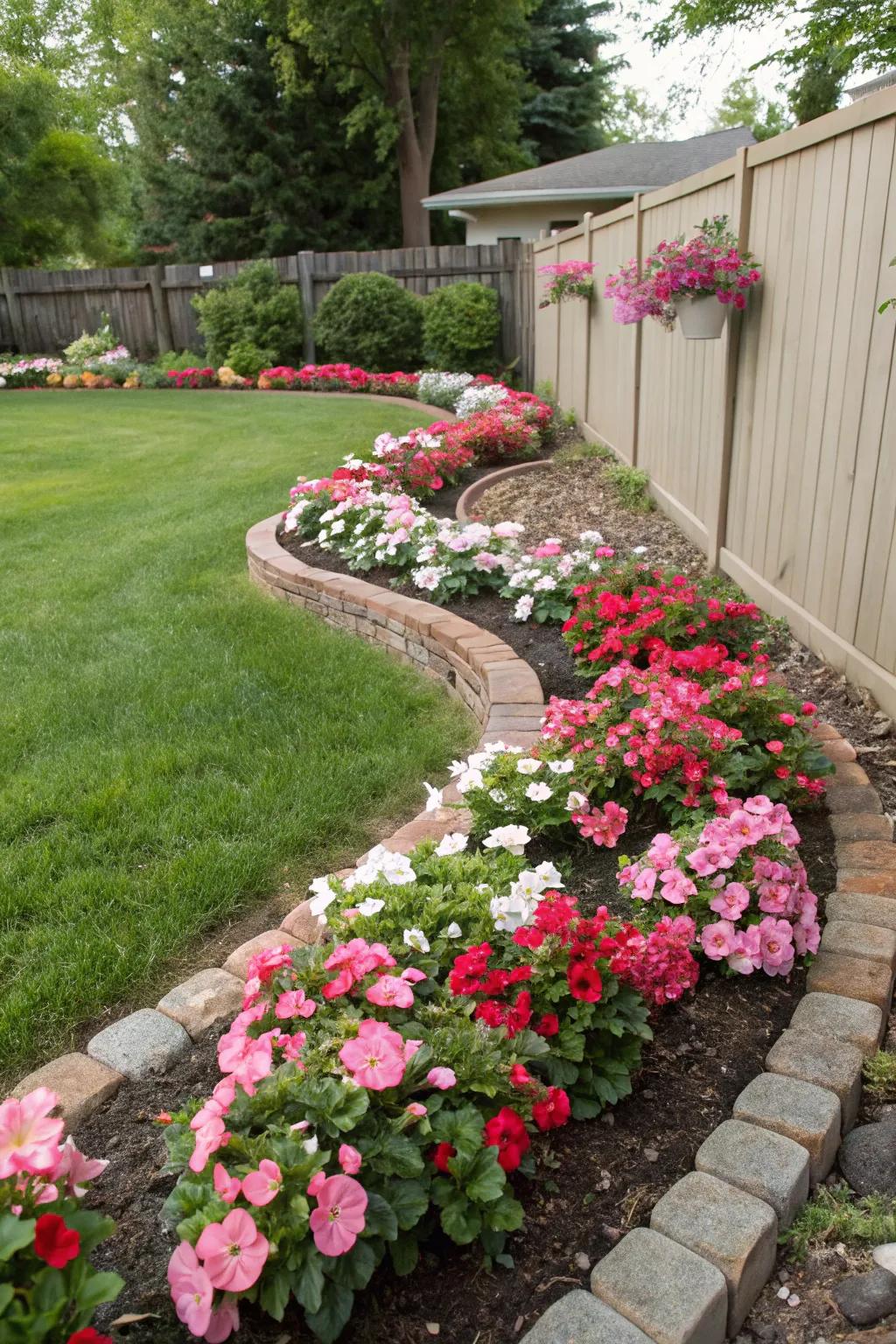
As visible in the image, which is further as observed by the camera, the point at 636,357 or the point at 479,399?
the point at 479,399

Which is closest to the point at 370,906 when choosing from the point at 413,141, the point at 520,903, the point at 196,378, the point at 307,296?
the point at 520,903

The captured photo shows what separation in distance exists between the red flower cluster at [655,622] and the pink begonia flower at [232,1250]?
6.94 ft

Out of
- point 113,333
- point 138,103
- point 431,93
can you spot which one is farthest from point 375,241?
point 113,333

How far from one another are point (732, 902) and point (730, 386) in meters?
2.91

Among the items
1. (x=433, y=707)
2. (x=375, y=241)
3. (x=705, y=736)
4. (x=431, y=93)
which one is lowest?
(x=433, y=707)

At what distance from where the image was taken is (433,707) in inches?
146

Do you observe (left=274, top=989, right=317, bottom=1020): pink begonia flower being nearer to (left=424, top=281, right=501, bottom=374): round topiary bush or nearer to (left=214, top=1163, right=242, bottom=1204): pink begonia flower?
(left=214, top=1163, right=242, bottom=1204): pink begonia flower

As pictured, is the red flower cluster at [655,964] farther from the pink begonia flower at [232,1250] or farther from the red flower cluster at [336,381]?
the red flower cluster at [336,381]

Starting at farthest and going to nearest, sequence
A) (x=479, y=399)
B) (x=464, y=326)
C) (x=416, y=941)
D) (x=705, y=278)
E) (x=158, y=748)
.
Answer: (x=464, y=326) < (x=479, y=399) < (x=705, y=278) < (x=158, y=748) < (x=416, y=941)

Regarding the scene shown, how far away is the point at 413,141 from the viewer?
21484 mm

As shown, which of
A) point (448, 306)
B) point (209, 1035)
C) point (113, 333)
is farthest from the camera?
point (113, 333)

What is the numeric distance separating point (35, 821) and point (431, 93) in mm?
23150

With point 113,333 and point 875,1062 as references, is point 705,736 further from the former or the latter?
point 113,333

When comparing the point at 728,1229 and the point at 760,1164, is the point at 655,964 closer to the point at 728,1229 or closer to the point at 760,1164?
the point at 760,1164
